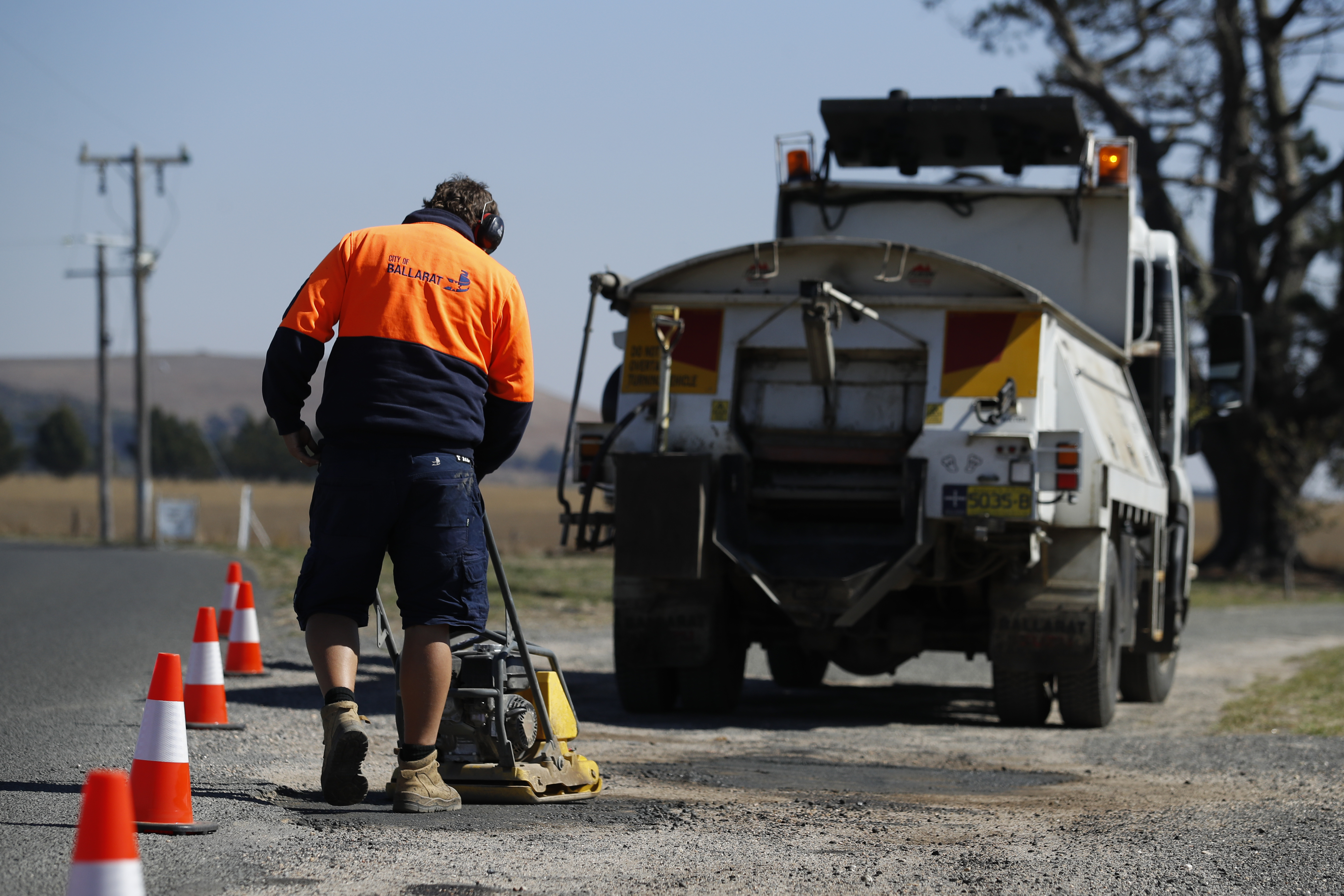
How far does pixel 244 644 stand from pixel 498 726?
489 centimetres

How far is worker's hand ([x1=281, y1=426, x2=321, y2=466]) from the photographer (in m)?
4.88

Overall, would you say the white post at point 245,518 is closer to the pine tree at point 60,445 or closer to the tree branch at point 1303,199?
the tree branch at point 1303,199

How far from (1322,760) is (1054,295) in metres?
3.70

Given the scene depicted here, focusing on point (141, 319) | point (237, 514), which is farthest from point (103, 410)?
point (237, 514)

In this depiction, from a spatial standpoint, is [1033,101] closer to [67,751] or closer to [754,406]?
[754,406]

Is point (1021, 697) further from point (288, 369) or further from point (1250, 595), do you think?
point (1250, 595)

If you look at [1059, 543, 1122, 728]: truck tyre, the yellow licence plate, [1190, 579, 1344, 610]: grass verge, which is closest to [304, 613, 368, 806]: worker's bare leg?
the yellow licence plate

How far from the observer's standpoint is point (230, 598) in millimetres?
11453

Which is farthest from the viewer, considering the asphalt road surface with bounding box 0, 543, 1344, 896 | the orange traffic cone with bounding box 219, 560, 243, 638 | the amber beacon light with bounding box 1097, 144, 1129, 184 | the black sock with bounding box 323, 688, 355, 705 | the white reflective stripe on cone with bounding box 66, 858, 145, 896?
the orange traffic cone with bounding box 219, 560, 243, 638

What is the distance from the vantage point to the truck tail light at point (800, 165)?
10414 mm

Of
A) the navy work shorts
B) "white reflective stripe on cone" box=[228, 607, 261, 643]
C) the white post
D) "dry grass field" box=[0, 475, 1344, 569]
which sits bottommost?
"dry grass field" box=[0, 475, 1344, 569]

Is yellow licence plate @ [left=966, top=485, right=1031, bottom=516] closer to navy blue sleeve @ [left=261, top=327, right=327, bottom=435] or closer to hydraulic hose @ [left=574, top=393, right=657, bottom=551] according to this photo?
hydraulic hose @ [left=574, top=393, right=657, bottom=551]

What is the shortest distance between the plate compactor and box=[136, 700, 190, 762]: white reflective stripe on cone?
736mm

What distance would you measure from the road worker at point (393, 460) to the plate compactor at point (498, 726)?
0.19 m
